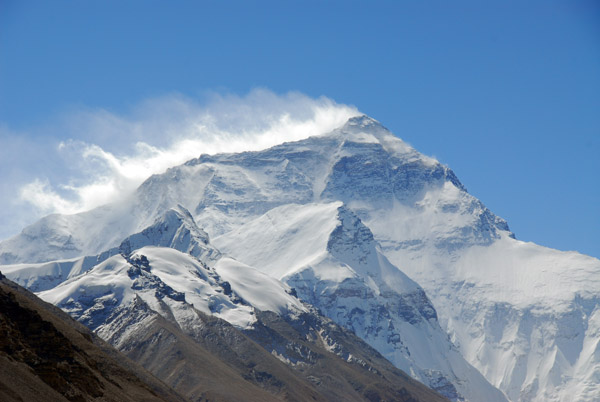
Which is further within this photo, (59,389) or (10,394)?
(59,389)

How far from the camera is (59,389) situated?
7869 inches

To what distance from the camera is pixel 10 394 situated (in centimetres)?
17238

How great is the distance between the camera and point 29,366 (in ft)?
655

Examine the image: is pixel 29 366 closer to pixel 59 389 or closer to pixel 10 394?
pixel 59 389

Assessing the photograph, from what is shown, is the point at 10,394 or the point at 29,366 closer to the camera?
the point at 10,394

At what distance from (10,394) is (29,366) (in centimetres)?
2748

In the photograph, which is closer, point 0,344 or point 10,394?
point 10,394

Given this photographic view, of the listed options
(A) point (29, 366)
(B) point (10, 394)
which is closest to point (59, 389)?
(A) point (29, 366)

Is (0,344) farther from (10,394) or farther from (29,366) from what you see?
(10,394)

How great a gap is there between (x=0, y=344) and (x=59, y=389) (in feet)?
41.7

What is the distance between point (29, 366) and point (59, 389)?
6492mm

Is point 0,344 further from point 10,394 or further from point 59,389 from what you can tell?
point 10,394

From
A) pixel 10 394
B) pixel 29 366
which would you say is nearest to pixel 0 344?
pixel 29 366
